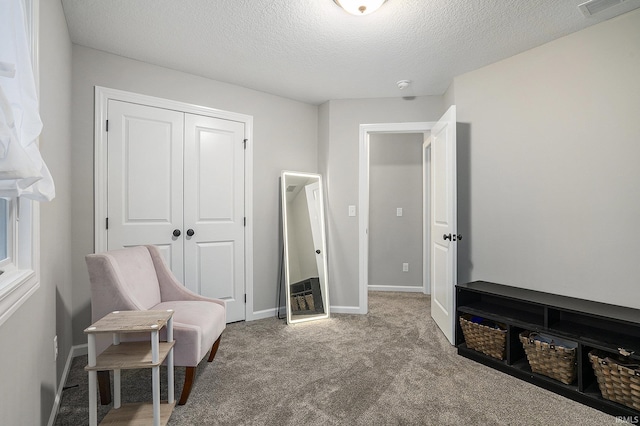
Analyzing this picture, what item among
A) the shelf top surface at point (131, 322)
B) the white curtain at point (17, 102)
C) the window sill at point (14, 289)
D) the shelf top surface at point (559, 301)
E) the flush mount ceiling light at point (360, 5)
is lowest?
the shelf top surface at point (559, 301)

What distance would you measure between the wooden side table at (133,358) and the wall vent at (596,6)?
2.96 m

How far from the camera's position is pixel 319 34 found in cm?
238

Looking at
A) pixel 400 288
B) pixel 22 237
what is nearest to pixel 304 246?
pixel 400 288

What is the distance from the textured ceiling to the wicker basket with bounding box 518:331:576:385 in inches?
82.6

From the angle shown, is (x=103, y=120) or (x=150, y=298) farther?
(x=103, y=120)

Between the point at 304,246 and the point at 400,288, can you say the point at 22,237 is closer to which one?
the point at 304,246

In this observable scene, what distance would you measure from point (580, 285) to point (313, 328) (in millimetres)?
2135

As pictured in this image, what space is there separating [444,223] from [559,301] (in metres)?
1.04

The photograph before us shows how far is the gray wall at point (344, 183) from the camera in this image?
12.1 feet

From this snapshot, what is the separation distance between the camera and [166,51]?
2.65 meters

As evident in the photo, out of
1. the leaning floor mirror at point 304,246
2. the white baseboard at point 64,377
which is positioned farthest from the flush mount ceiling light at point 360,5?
the white baseboard at point 64,377

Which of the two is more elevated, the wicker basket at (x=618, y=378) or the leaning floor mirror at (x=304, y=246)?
the leaning floor mirror at (x=304, y=246)

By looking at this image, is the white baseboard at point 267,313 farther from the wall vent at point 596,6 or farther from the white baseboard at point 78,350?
the wall vent at point 596,6

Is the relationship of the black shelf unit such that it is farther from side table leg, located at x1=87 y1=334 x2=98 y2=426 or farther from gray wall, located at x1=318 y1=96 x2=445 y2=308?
side table leg, located at x1=87 y1=334 x2=98 y2=426
